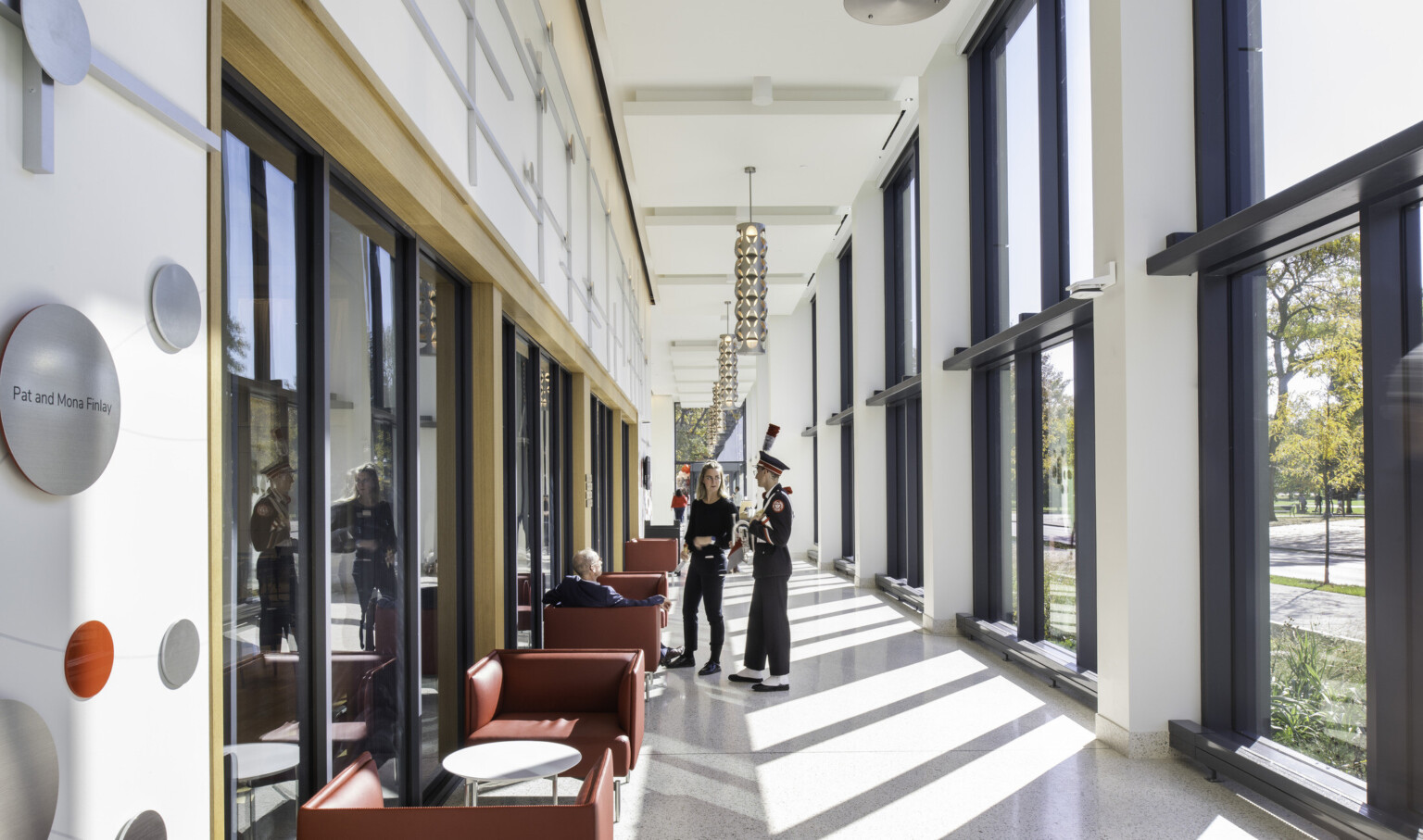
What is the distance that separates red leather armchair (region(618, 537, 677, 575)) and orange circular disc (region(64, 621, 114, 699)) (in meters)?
9.77

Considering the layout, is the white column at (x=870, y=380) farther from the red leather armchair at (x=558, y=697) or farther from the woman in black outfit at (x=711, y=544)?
the red leather armchair at (x=558, y=697)

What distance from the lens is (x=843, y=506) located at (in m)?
15.4

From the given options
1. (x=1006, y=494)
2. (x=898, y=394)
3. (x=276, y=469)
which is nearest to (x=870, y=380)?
(x=898, y=394)

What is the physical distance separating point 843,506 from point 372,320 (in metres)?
12.9

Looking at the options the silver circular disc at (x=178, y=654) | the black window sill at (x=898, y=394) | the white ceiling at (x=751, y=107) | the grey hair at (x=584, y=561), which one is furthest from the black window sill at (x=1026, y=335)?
the silver circular disc at (x=178, y=654)

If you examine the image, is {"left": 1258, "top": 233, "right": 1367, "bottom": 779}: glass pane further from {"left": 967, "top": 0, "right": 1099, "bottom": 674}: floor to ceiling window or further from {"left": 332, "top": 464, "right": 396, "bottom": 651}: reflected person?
{"left": 332, "top": 464, "right": 396, "bottom": 651}: reflected person

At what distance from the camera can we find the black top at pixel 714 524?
6.81 m

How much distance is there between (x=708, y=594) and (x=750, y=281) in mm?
3545

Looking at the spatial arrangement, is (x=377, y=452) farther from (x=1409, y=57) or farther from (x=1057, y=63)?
(x=1057, y=63)

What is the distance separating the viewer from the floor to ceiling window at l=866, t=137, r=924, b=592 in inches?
420

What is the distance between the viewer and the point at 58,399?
1.26m

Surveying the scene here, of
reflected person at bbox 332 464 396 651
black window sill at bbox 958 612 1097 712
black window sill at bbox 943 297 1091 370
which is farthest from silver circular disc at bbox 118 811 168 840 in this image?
black window sill at bbox 958 612 1097 712

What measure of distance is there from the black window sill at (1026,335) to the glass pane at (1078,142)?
32cm

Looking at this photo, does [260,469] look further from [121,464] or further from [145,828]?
[145,828]
